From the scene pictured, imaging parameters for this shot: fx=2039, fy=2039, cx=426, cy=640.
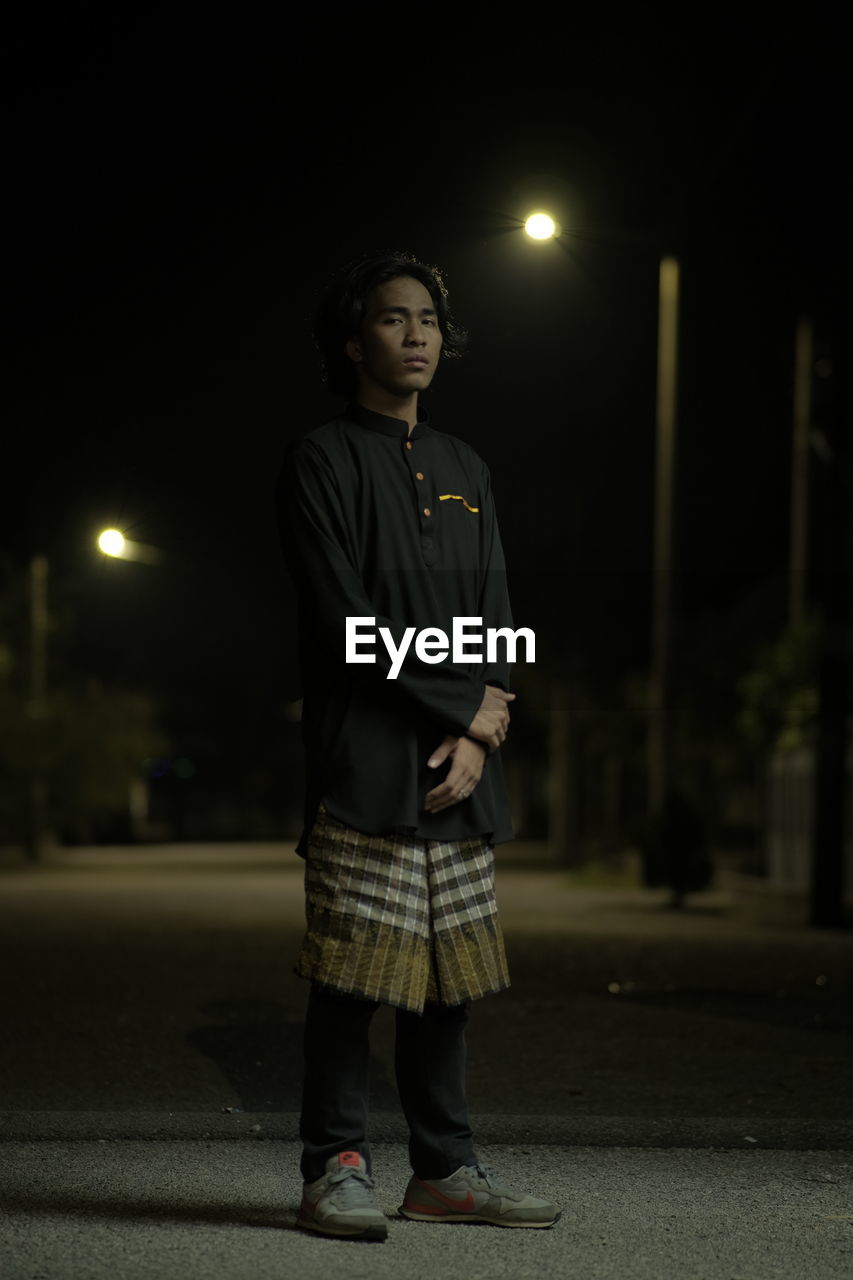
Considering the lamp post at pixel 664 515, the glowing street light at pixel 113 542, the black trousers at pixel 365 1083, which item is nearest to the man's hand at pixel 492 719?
the black trousers at pixel 365 1083

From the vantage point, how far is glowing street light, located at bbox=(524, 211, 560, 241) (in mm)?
7102

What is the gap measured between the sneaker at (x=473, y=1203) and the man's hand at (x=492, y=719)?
992mm

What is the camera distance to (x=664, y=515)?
2645cm

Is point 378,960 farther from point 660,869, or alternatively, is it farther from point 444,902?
point 660,869

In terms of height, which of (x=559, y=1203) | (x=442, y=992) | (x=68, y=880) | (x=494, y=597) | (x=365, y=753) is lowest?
(x=68, y=880)

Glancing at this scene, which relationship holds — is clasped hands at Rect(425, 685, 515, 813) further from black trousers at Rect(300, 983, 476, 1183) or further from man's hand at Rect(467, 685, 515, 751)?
black trousers at Rect(300, 983, 476, 1183)

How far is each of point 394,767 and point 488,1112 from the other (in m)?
2.39

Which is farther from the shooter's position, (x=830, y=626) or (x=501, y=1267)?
(x=830, y=626)

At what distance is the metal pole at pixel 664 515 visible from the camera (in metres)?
26.4

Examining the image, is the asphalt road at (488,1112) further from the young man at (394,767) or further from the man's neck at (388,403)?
the man's neck at (388,403)

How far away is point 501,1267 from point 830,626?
14.5 m

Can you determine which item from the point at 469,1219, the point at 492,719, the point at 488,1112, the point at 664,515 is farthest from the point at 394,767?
the point at 664,515

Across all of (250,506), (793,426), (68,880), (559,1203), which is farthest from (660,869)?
(559,1203)

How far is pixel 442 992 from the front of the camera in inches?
180
